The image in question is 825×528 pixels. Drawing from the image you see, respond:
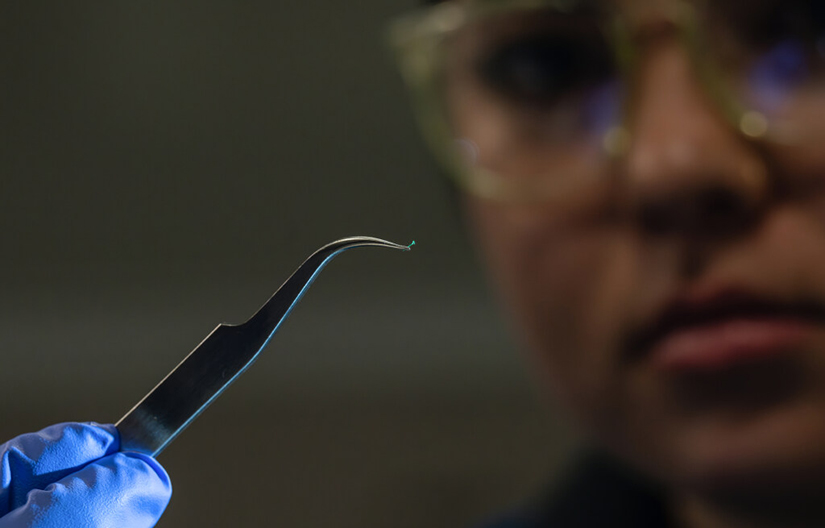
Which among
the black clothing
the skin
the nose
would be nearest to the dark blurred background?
the black clothing

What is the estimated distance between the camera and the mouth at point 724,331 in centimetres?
45

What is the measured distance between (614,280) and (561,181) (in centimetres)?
8

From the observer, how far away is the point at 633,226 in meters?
0.47

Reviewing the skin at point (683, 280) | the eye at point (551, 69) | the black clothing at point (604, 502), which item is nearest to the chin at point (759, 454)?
the skin at point (683, 280)

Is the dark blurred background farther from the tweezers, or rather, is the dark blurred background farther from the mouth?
the tweezers

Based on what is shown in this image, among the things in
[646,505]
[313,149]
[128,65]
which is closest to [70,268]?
[128,65]

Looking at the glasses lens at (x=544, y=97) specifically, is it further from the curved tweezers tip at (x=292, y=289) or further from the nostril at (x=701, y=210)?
the curved tweezers tip at (x=292, y=289)

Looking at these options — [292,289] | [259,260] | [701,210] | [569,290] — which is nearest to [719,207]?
[701,210]

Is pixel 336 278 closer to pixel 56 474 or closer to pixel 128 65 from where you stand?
pixel 128 65

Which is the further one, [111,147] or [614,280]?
[111,147]

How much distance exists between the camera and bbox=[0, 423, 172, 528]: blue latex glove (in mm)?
303

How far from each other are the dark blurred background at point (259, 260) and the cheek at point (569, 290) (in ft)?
1.05

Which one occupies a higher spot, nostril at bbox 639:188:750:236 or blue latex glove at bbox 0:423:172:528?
blue latex glove at bbox 0:423:172:528

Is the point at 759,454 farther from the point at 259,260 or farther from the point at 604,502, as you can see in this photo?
the point at 259,260
